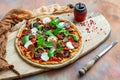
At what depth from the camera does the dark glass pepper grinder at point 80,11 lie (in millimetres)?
1392

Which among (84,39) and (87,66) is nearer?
(87,66)

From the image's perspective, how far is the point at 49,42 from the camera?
4.29 feet

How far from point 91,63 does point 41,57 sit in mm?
235

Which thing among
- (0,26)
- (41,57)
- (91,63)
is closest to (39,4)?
(0,26)

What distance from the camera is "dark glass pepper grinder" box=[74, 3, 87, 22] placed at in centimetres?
139

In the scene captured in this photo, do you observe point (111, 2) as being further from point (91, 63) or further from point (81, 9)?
point (91, 63)

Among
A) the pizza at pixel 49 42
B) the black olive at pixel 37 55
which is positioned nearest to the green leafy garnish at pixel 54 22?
the pizza at pixel 49 42

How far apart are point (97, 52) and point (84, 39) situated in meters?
0.10

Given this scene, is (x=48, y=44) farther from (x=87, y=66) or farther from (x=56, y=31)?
(x=87, y=66)

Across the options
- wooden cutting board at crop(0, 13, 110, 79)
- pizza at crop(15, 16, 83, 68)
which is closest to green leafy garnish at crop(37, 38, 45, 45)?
pizza at crop(15, 16, 83, 68)

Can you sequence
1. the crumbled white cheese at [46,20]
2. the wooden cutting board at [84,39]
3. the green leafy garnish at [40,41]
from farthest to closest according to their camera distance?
the crumbled white cheese at [46,20]
the green leafy garnish at [40,41]
the wooden cutting board at [84,39]

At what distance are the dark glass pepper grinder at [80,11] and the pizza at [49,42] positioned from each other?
53 mm

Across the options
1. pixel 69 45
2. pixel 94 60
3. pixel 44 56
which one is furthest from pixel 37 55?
pixel 94 60

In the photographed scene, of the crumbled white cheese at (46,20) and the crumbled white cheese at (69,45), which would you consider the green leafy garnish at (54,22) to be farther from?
the crumbled white cheese at (69,45)
